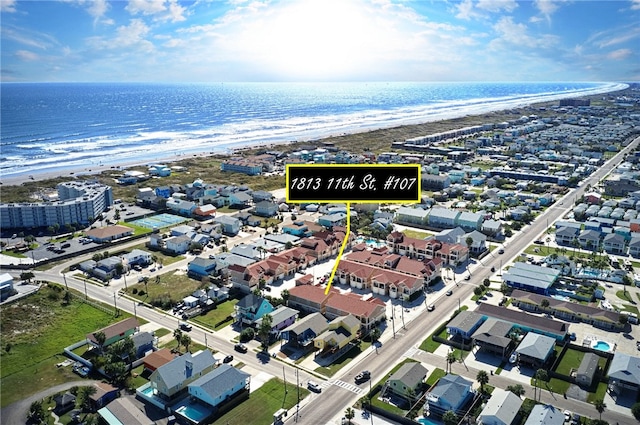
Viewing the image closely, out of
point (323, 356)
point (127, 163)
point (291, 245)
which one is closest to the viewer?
point (323, 356)

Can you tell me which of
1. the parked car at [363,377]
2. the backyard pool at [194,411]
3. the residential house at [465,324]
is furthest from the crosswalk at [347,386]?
the residential house at [465,324]

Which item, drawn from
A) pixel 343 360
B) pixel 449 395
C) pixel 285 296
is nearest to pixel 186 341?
pixel 285 296

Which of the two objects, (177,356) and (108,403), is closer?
(108,403)

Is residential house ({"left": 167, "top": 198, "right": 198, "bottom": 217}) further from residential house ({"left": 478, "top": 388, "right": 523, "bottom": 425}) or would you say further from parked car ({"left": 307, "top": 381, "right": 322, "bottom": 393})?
residential house ({"left": 478, "top": 388, "right": 523, "bottom": 425})

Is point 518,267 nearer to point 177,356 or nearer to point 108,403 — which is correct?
point 177,356

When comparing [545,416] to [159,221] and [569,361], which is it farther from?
[159,221]

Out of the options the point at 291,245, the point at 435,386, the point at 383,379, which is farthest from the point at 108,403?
the point at 291,245
